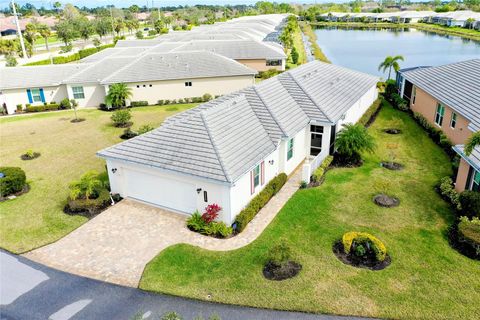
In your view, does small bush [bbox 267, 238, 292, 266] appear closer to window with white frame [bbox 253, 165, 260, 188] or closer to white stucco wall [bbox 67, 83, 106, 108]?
window with white frame [bbox 253, 165, 260, 188]

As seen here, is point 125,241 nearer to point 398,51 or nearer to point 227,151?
point 227,151

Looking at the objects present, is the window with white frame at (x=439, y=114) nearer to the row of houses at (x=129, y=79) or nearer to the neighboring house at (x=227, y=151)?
Answer: the neighboring house at (x=227, y=151)

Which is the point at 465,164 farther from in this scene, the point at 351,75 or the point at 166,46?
the point at 166,46

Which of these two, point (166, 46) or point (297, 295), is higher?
point (166, 46)

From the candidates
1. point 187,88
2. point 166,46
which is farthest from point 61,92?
point 166,46

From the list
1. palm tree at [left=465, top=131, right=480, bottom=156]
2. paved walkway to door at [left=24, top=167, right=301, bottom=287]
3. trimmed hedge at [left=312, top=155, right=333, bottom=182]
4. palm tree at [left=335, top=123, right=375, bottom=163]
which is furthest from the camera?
palm tree at [left=335, top=123, right=375, bottom=163]

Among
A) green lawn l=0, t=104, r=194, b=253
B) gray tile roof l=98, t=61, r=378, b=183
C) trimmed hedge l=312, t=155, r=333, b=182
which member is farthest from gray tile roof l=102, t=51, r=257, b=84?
trimmed hedge l=312, t=155, r=333, b=182
